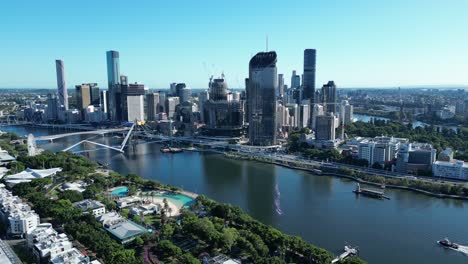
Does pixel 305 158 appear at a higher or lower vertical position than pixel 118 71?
lower

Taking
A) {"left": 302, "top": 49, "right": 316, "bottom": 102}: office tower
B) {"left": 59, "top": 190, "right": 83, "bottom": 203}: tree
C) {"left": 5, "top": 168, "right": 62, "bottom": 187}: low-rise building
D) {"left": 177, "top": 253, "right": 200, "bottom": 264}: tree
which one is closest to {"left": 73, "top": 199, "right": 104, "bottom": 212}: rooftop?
{"left": 59, "top": 190, "right": 83, "bottom": 203}: tree

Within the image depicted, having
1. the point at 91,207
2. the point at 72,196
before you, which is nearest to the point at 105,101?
the point at 72,196

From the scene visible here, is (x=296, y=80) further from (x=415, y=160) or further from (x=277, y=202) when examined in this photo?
(x=277, y=202)

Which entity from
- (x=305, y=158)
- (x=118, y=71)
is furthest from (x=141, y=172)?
(x=118, y=71)

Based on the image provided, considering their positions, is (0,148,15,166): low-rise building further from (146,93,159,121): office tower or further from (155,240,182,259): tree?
(146,93,159,121): office tower

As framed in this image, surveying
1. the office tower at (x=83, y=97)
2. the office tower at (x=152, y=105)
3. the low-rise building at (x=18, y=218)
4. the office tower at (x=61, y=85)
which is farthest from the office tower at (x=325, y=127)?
the office tower at (x=61, y=85)

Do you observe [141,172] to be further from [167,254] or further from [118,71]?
[118,71]
